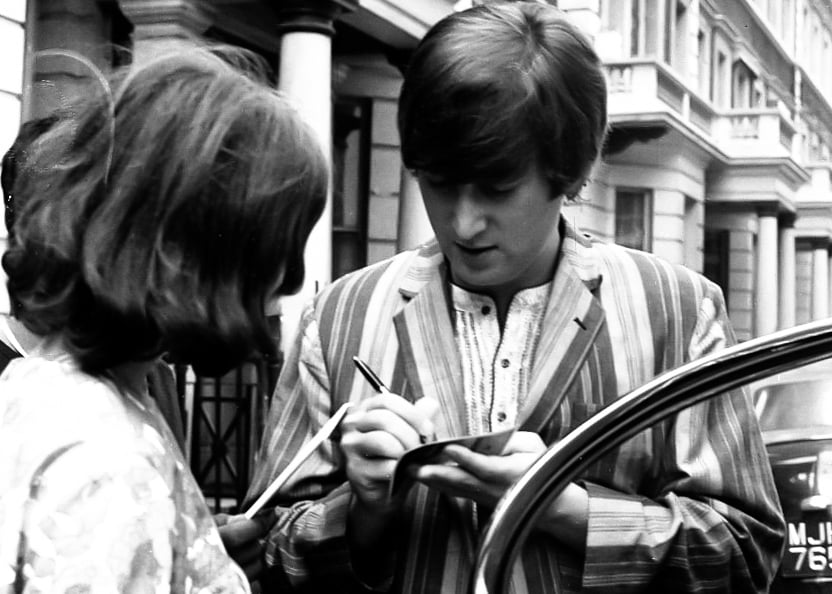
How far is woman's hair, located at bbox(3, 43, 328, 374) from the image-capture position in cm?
136

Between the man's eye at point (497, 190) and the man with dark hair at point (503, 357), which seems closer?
the man with dark hair at point (503, 357)

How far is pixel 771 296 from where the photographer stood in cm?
2377

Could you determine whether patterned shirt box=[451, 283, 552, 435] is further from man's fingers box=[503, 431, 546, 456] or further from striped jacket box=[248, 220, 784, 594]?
man's fingers box=[503, 431, 546, 456]

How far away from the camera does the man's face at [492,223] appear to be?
1.82 meters

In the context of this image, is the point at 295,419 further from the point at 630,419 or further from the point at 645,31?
the point at 645,31

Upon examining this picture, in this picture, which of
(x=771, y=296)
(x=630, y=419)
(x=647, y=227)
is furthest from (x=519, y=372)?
(x=771, y=296)

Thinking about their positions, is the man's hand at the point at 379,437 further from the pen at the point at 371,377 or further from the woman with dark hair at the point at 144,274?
the woman with dark hair at the point at 144,274

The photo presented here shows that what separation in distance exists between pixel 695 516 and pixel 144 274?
2.46ft

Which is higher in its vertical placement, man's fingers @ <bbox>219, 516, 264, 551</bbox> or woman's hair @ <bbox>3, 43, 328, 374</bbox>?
woman's hair @ <bbox>3, 43, 328, 374</bbox>

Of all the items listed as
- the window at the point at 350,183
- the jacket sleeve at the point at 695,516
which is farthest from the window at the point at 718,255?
the jacket sleeve at the point at 695,516

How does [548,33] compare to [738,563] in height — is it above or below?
above

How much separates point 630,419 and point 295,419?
53 cm

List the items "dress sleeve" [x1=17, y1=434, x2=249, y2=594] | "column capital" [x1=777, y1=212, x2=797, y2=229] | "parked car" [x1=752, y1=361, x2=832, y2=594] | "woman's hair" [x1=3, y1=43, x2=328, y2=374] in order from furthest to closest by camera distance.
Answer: "column capital" [x1=777, y1=212, x2=797, y2=229] → "parked car" [x1=752, y1=361, x2=832, y2=594] → "woman's hair" [x1=3, y1=43, x2=328, y2=374] → "dress sleeve" [x1=17, y1=434, x2=249, y2=594]

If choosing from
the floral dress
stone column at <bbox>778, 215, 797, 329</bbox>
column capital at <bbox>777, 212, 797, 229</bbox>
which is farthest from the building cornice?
stone column at <bbox>778, 215, 797, 329</bbox>
